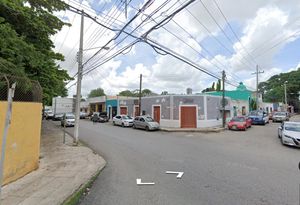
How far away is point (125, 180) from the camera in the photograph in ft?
21.0

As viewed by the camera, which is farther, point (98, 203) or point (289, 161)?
point (289, 161)

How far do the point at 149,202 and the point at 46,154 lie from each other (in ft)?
24.5

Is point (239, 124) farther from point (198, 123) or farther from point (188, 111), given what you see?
point (188, 111)

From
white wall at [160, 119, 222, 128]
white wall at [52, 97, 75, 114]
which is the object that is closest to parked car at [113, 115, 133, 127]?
white wall at [160, 119, 222, 128]

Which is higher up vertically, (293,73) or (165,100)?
(293,73)

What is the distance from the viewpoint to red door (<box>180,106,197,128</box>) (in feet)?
82.2

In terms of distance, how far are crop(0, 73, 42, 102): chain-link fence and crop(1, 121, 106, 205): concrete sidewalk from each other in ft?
8.17

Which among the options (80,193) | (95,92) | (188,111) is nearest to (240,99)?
(188,111)

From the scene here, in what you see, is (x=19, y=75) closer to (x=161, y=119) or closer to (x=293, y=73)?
(x=161, y=119)

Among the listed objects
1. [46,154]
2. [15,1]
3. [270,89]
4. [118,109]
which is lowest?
[46,154]

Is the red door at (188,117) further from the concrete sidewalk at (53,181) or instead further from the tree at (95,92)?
the tree at (95,92)

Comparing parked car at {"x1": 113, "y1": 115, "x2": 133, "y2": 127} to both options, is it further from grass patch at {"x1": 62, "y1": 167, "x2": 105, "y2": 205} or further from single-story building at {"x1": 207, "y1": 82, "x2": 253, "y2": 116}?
grass patch at {"x1": 62, "y1": 167, "x2": 105, "y2": 205}

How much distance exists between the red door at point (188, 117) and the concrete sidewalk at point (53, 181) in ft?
55.7

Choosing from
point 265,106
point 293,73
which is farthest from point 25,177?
point 293,73
